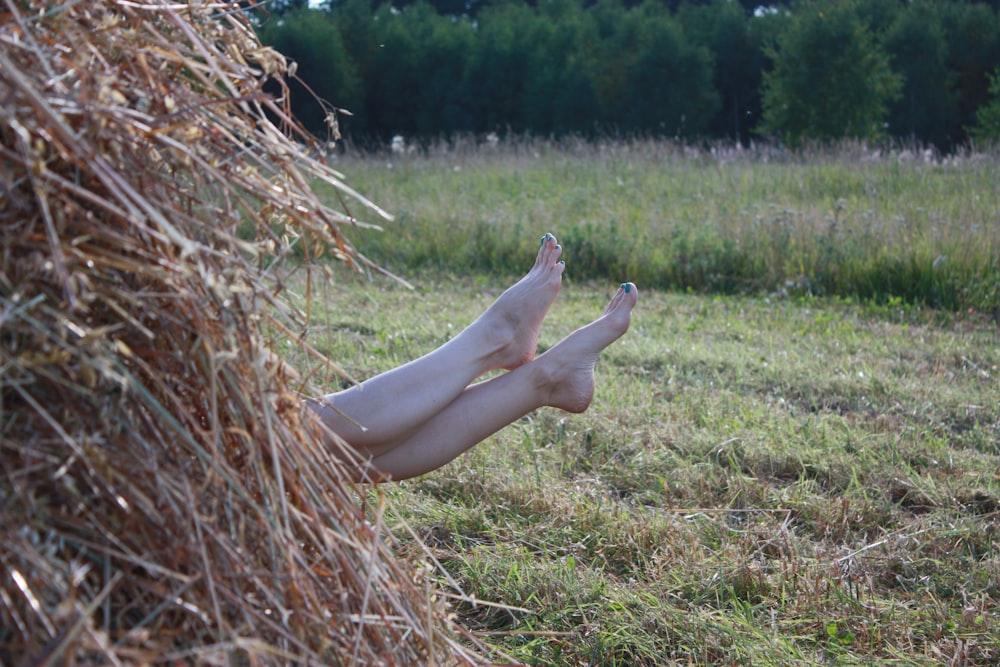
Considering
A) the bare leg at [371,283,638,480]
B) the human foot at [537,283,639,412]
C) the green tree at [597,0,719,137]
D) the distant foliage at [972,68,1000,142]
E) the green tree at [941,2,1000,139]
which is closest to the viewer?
the bare leg at [371,283,638,480]

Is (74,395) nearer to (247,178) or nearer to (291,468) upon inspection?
(291,468)

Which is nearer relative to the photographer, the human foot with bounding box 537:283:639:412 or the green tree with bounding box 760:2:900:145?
the human foot with bounding box 537:283:639:412

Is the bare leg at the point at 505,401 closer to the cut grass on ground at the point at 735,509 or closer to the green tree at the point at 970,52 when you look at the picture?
the cut grass on ground at the point at 735,509

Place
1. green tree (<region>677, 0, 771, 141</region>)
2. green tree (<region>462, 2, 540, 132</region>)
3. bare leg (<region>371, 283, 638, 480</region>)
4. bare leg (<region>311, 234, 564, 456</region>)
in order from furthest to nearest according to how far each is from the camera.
→ green tree (<region>677, 0, 771, 141</region>) < green tree (<region>462, 2, 540, 132</region>) < bare leg (<region>371, 283, 638, 480</region>) < bare leg (<region>311, 234, 564, 456</region>)

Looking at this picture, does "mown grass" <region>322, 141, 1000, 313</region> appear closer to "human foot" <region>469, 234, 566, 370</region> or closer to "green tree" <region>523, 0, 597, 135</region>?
"human foot" <region>469, 234, 566, 370</region>

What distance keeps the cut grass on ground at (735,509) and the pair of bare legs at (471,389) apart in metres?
0.40

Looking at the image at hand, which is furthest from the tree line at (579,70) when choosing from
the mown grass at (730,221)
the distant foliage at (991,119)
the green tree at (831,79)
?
the mown grass at (730,221)

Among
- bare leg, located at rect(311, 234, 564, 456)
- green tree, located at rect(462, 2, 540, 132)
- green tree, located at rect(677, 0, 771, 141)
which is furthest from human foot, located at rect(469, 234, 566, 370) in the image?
green tree, located at rect(677, 0, 771, 141)

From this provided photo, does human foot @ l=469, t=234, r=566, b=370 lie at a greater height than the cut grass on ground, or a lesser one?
greater

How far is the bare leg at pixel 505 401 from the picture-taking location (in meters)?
2.39

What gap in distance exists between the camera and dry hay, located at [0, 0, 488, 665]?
122 centimetres

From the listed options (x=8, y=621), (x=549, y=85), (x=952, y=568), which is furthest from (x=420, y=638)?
(x=549, y=85)

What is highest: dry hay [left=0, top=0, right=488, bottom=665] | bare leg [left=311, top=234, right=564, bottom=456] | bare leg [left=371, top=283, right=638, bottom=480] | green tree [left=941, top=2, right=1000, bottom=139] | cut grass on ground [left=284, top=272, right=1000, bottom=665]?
green tree [left=941, top=2, right=1000, bottom=139]

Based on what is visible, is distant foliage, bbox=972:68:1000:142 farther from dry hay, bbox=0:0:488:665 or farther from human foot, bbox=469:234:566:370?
dry hay, bbox=0:0:488:665
